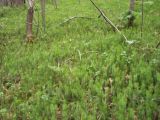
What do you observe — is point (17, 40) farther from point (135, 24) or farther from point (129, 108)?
point (129, 108)

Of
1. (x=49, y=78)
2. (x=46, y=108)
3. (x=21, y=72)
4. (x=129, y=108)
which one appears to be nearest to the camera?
(x=129, y=108)

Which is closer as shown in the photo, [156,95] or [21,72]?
[156,95]

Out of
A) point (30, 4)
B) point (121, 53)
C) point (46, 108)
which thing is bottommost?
point (46, 108)

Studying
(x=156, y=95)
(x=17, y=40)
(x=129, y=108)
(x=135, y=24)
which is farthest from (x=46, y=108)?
(x=135, y=24)

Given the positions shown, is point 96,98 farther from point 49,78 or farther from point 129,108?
point 49,78

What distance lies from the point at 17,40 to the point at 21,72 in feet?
9.21

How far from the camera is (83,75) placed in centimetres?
657

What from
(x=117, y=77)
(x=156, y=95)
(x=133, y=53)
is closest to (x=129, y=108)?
(x=156, y=95)

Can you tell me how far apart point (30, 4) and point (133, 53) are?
13.6 ft

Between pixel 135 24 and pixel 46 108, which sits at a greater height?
pixel 135 24

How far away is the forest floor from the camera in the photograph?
5.43 m

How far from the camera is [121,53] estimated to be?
7.11 meters

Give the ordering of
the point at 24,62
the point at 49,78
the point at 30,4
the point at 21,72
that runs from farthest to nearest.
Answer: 1. the point at 30,4
2. the point at 24,62
3. the point at 21,72
4. the point at 49,78

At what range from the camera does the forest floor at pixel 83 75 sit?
543cm
